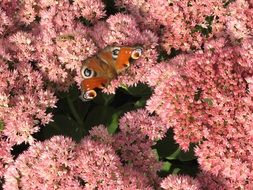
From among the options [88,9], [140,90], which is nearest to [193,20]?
[140,90]

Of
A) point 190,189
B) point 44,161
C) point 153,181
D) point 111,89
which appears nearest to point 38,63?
point 111,89

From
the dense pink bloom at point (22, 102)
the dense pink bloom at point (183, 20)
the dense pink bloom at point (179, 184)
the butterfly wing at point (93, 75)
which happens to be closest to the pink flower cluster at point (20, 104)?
the dense pink bloom at point (22, 102)

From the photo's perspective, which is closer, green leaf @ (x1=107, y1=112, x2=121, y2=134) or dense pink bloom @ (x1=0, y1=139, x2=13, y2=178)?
dense pink bloom @ (x1=0, y1=139, x2=13, y2=178)

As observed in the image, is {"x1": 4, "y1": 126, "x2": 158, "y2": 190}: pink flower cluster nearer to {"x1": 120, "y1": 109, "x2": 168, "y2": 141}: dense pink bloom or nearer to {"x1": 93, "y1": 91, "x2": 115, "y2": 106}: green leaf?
{"x1": 120, "y1": 109, "x2": 168, "y2": 141}: dense pink bloom

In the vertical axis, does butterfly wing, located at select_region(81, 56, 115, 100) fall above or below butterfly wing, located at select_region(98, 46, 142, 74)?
below

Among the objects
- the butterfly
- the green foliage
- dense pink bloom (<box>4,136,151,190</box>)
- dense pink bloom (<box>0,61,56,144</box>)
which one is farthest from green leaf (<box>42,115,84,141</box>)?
dense pink bloom (<box>4,136,151,190</box>)

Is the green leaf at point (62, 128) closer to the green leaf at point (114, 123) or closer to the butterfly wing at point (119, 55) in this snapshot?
the green leaf at point (114, 123)

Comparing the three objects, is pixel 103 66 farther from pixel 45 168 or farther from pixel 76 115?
pixel 45 168
